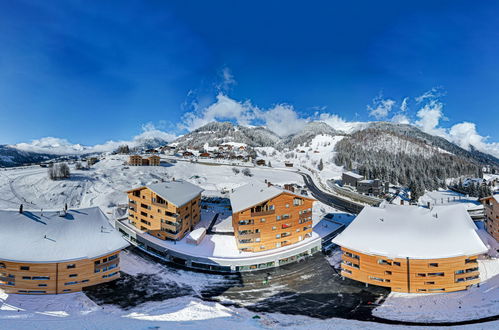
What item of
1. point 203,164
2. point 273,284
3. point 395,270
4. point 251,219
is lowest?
point 273,284

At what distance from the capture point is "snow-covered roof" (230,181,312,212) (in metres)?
41.9

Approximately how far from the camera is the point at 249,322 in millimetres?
24375

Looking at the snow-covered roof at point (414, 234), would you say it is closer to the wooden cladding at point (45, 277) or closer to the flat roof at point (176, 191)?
the flat roof at point (176, 191)

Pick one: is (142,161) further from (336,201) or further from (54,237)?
(54,237)

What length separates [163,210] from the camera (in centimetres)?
4453

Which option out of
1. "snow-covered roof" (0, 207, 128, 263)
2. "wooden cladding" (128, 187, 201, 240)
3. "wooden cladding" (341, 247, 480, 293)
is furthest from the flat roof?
"wooden cladding" (341, 247, 480, 293)

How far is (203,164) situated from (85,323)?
11417 cm

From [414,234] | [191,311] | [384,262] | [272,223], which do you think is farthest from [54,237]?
[414,234]

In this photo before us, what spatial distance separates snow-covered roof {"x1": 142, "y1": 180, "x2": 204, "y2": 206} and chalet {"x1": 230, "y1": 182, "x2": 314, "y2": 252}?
9575 millimetres

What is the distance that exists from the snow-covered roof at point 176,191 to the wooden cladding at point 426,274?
3240cm

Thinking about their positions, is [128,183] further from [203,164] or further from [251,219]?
[251,219]

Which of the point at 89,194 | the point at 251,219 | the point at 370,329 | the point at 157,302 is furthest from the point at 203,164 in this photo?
the point at 370,329

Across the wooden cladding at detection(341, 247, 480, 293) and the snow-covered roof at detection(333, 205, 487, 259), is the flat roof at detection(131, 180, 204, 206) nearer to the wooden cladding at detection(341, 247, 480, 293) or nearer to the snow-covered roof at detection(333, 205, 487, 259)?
the snow-covered roof at detection(333, 205, 487, 259)

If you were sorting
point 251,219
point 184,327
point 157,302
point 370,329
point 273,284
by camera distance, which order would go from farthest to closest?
point 251,219 → point 273,284 → point 157,302 → point 370,329 → point 184,327
